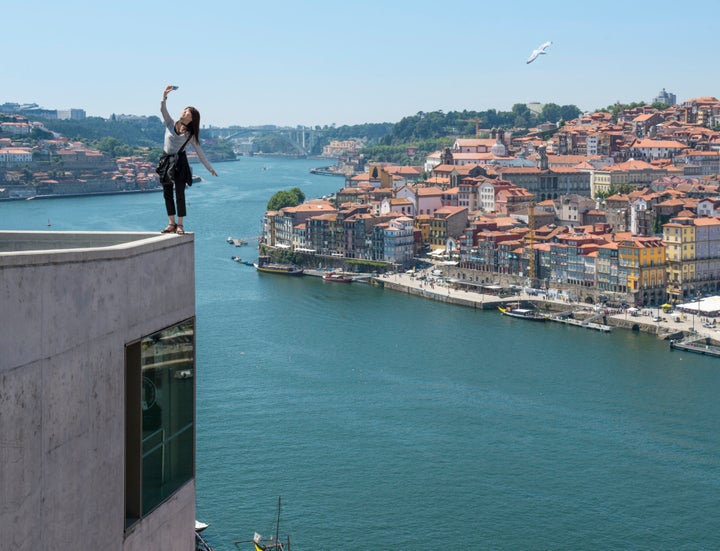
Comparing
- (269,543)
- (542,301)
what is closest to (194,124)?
(269,543)

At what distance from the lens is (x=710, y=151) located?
43.7 m

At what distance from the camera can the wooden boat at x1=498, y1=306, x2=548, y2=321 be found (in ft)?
84.4

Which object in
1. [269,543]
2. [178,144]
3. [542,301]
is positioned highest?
[178,144]

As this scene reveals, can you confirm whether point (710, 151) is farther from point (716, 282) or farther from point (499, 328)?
point (499, 328)

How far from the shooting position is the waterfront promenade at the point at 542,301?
23.5m

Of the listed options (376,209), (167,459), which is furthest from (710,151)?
(167,459)

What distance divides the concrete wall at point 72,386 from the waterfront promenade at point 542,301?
21.7 m

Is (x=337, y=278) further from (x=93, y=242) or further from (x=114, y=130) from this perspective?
(x=114, y=130)

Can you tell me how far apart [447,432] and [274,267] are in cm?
1932

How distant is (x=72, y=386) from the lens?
190cm

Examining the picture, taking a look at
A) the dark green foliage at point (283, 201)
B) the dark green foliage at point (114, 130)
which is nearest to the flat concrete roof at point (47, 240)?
the dark green foliage at point (283, 201)

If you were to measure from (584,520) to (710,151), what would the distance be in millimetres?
34463

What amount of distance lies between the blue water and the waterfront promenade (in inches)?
25.9

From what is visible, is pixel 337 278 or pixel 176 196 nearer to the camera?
pixel 176 196
